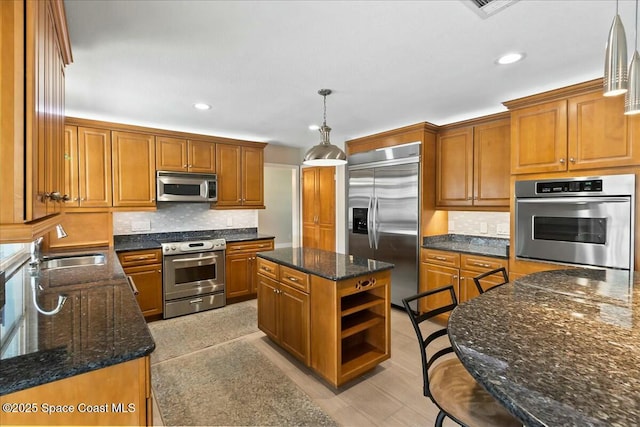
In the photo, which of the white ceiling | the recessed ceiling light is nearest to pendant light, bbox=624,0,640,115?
the white ceiling

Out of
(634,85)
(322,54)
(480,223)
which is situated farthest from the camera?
(480,223)

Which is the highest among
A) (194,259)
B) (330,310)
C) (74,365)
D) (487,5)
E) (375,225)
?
(487,5)

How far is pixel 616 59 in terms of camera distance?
1.19m

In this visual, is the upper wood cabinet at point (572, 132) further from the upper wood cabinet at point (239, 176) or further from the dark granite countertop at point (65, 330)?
the upper wood cabinet at point (239, 176)

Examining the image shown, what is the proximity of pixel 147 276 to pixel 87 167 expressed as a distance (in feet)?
4.62

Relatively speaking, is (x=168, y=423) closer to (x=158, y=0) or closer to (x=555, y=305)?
(x=555, y=305)

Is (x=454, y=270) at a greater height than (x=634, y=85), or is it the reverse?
(x=634, y=85)

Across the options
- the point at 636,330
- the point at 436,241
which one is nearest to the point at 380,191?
the point at 436,241

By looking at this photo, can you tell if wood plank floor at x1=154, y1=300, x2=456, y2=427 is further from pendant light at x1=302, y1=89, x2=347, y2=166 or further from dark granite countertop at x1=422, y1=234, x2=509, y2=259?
pendant light at x1=302, y1=89, x2=347, y2=166

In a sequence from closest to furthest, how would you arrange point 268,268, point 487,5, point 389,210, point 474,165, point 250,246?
point 487,5 → point 268,268 → point 474,165 → point 389,210 → point 250,246

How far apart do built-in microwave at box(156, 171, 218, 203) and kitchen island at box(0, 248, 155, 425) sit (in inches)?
98.0

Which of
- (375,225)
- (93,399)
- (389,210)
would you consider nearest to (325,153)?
(389,210)

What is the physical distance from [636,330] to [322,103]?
9.04 ft

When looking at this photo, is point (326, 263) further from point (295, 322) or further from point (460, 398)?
point (460, 398)
